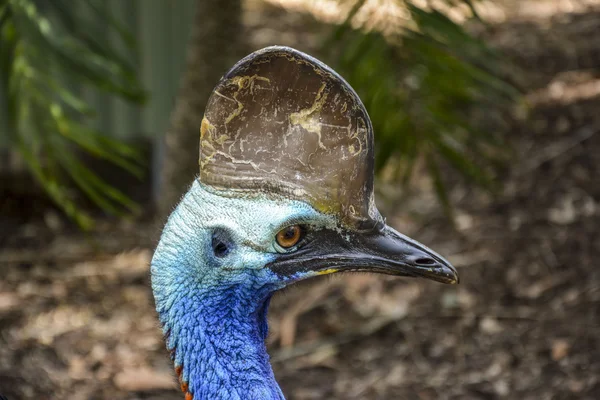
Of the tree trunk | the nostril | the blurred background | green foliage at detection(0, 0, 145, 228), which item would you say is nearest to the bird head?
the nostril

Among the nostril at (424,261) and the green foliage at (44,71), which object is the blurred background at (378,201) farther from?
the nostril at (424,261)

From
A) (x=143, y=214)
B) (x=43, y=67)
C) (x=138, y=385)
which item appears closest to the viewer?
(x=43, y=67)

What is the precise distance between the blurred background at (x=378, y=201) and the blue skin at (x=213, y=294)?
69 centimetres

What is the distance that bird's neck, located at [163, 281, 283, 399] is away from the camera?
2.06 meters

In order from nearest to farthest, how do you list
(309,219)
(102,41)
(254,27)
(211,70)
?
(309,219), (102,41), (211,70), (254,27)

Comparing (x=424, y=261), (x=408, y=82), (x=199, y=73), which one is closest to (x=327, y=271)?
(x=424, y=261)

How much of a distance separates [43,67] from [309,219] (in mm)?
1594

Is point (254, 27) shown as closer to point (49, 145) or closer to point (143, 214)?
point (143, 214)

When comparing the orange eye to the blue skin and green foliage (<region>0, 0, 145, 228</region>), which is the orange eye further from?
green foliage (<region>0, 0, 145, 228</region>)

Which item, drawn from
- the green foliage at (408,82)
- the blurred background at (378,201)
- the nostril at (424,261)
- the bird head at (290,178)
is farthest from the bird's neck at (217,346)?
the green foliage at (408,82)

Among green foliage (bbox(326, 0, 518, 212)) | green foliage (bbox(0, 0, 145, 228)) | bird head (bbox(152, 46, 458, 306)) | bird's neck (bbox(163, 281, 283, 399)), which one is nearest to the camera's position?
bird head (bbox(152, 46, 458, 306))

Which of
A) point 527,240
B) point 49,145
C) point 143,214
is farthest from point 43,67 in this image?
point 527,240

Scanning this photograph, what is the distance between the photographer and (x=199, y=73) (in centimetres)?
491

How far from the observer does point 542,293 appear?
459cm
